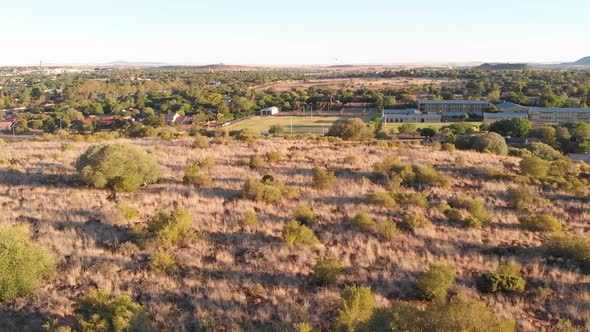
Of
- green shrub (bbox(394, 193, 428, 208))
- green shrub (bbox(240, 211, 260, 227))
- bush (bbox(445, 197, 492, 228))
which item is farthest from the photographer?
green shrub (bbox(394, 193, 428, 208))

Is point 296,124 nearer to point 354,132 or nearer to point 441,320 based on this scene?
point 354,132

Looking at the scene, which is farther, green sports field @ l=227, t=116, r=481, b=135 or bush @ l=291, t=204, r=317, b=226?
green sports field @ l=227, t=116, r=481, b=135

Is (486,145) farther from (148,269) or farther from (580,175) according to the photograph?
(148,269)

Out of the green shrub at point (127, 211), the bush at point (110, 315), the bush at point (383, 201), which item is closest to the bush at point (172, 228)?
the green shrub at point (127, 211)

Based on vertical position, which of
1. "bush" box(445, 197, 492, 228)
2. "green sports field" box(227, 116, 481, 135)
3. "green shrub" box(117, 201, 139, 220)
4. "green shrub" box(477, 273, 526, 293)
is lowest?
"green sports field" box(227, 116, 481, 135)

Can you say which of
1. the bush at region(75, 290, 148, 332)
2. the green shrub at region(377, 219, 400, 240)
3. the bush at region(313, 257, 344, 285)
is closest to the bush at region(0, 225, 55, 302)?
the bush at region(75, 290, 148, 332)

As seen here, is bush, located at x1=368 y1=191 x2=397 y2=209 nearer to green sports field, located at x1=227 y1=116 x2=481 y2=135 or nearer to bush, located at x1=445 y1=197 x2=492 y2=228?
bush, located at x1=445 y1=197 x2=492 y2=228

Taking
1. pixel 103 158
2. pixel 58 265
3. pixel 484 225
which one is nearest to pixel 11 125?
pixel 103 158
